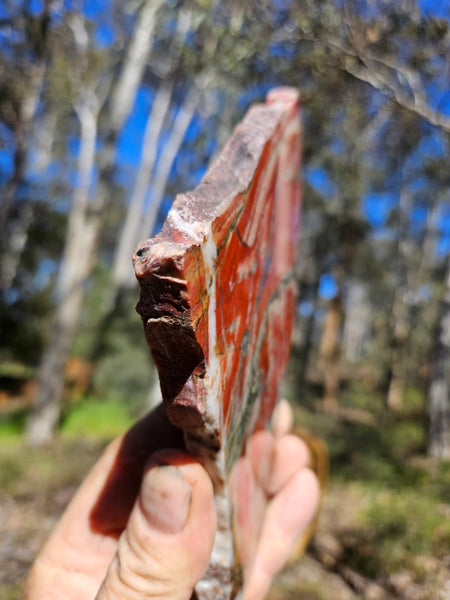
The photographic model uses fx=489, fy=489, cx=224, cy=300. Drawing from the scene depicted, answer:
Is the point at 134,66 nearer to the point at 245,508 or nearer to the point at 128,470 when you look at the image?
the point at 128,470

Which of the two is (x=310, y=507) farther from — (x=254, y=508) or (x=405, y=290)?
(x=405, y=290)

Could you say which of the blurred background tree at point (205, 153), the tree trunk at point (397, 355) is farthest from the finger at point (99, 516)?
the tree trunk at point (397, 355)

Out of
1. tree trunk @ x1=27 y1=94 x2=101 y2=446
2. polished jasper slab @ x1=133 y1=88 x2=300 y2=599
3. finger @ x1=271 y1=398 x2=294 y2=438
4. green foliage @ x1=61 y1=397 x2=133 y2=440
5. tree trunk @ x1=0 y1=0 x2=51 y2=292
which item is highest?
tree trunk @ x1=0 y1=0 x2=51 y2=292

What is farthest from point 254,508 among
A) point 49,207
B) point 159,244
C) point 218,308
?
point 49,207

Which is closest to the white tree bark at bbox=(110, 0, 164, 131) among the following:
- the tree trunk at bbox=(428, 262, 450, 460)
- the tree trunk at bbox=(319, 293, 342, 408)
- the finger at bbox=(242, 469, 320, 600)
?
the tree trunk at bbox=(428, 262, 450, 460)

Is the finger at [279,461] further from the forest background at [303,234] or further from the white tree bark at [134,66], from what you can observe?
the white tree bark at [134,66]

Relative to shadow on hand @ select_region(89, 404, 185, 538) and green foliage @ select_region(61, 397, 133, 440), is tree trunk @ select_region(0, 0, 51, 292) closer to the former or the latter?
green foliage @ select_region(61, 397, 133, 440)

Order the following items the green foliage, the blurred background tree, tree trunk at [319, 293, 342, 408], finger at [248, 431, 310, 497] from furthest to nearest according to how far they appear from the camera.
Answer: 1. tree trunk at [319, 293, 342, 408]
2. the green foliage
3. the blurred background tree
4. finger at [248, 431, 310, 497]
